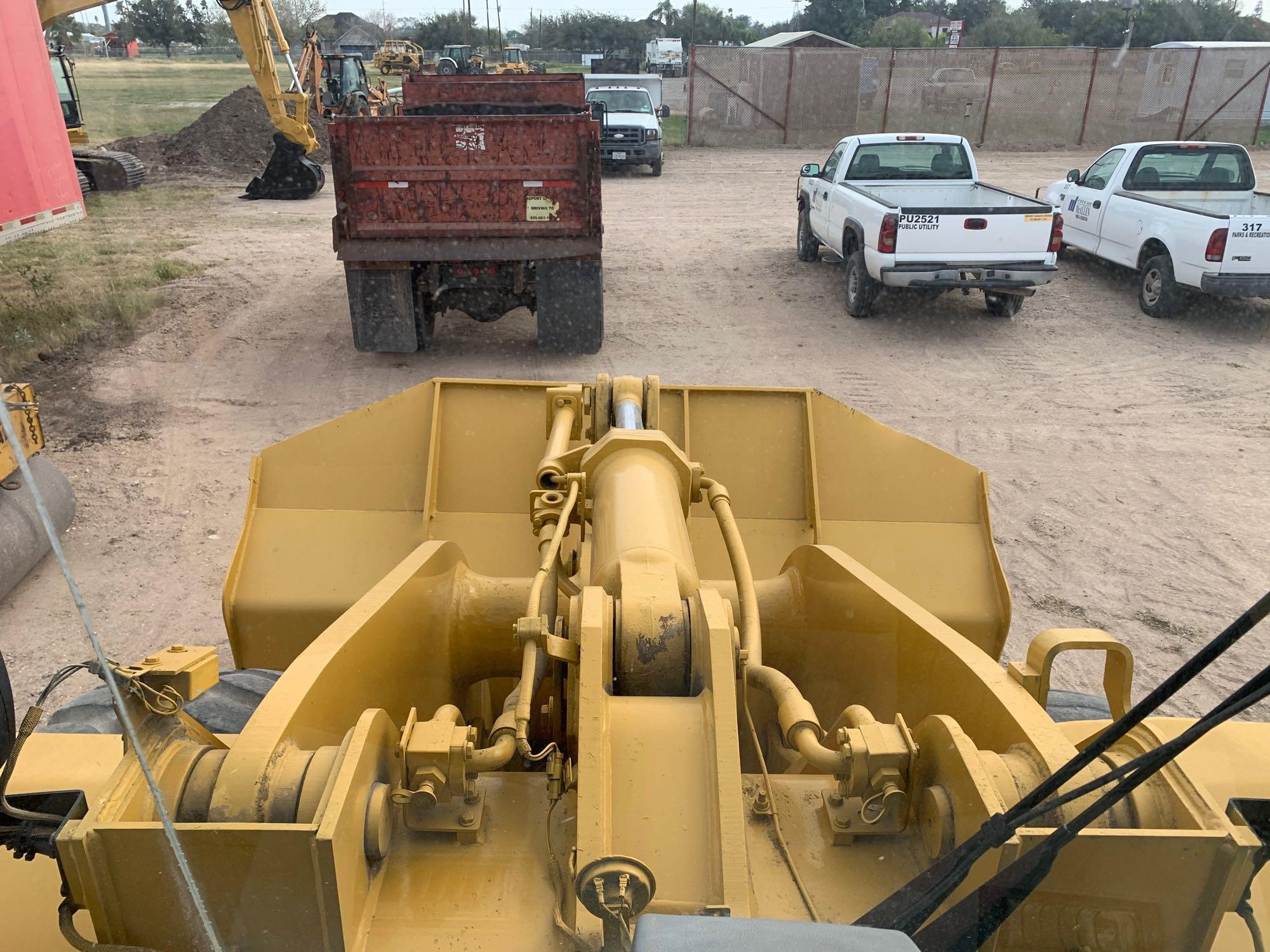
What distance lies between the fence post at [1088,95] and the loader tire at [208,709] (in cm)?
2765

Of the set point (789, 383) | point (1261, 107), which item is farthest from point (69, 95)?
point (1261, 107)

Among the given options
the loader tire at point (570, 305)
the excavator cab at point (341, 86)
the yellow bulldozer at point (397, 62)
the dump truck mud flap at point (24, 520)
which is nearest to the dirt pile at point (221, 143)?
the excavator cab at point (341, 86)

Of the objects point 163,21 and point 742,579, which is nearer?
point 742,579

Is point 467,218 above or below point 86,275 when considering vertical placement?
above

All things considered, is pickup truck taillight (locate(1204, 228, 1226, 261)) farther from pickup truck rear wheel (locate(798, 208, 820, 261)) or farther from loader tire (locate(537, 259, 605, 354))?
loader tire (locate(537, 259, 605, 354))

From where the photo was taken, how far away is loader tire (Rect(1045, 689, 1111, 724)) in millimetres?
3498

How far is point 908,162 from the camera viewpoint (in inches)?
463

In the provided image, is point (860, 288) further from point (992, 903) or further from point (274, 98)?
point (274, 98)

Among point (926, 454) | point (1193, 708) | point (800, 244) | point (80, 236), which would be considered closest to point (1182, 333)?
point (800, 244)

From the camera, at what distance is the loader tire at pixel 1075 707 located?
3498 millimetres

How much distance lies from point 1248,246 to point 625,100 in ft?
48.8

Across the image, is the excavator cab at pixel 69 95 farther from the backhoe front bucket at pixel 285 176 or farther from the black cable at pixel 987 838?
the black cable at pixel 987 838

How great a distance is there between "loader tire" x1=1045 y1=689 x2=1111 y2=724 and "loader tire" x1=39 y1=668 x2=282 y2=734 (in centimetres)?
266

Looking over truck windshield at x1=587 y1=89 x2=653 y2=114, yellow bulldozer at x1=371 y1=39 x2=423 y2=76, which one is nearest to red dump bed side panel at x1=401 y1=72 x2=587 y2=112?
truck windshield at x1=587 y1=89 x2=653 y2=114
